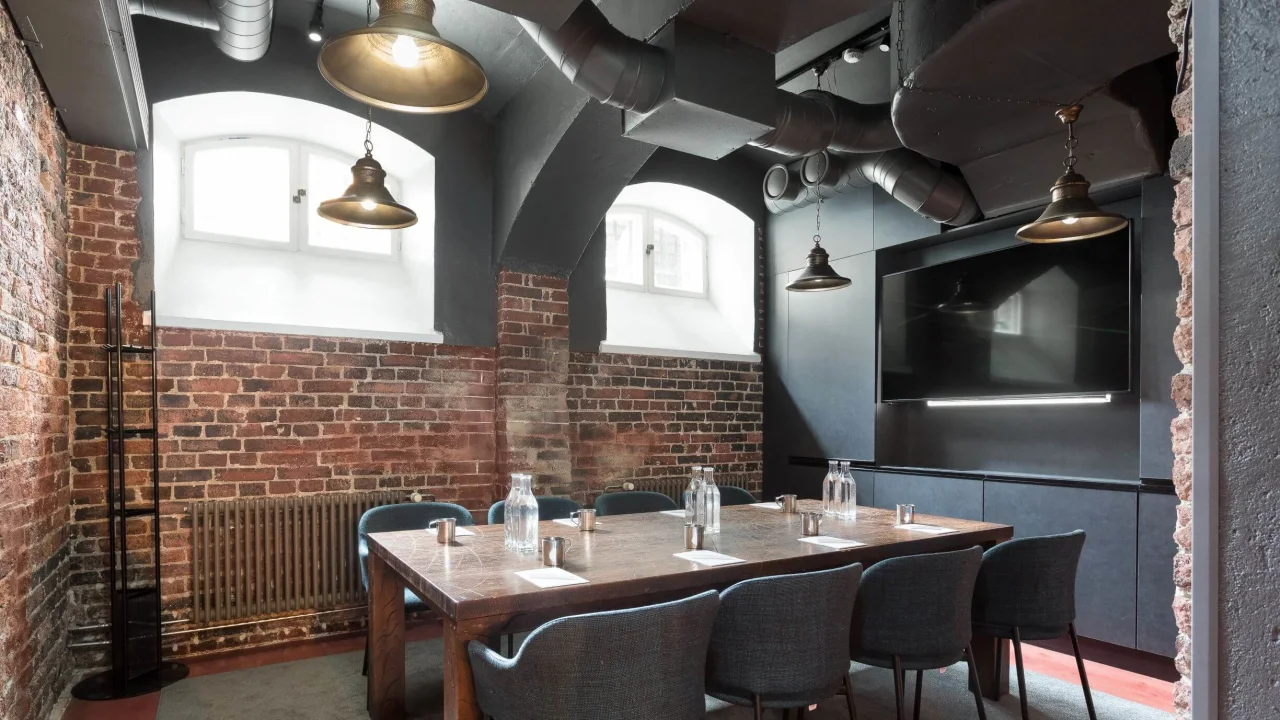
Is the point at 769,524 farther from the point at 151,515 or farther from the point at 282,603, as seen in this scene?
the point at 151,515

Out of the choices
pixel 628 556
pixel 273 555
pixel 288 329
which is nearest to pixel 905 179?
pixel 628 556

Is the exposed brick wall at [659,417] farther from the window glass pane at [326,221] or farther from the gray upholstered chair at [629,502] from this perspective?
the window glass pane at [326,221]

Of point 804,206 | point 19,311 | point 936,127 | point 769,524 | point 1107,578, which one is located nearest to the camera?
point 19,311

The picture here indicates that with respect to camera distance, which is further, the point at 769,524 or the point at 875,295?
the point at 875,295

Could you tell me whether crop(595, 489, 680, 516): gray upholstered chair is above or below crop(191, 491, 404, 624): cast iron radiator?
above

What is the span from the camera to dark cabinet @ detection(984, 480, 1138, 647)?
3.77 metres

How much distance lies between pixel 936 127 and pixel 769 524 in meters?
2.10

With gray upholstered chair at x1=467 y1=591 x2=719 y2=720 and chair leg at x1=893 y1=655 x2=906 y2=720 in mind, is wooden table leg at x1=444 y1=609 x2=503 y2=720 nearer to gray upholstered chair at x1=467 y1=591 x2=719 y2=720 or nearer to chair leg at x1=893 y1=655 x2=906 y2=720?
gray upholstered chair at x1=467 y1=591 x2=719 y2=720

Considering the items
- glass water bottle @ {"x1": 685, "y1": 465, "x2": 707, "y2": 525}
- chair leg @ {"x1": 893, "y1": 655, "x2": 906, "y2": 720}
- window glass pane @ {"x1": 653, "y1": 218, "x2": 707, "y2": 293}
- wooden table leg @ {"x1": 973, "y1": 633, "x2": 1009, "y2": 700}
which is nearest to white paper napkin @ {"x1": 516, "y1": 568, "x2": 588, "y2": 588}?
glass water bottle @ {"x1": 685, "y1": 465, "x2": 707, "y2": 525}

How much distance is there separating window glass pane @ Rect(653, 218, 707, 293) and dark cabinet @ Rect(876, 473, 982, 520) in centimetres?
226

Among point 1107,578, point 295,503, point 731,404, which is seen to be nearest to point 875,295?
point 731,404

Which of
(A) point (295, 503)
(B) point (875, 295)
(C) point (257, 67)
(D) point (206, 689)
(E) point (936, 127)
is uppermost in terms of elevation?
(C) point (257, 67)

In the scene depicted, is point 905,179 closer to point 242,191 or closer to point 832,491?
point 832,491

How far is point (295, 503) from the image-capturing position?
3939 mm
